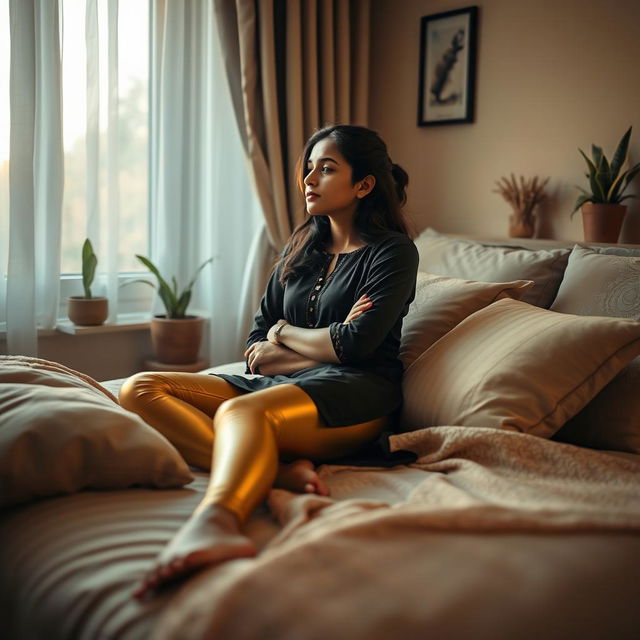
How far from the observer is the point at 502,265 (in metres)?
2.09

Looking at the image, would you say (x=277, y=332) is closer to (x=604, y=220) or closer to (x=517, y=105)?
(x=604, y=220)

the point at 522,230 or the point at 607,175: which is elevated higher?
the point at 607,175

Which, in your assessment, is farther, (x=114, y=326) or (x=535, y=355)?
(x=114, y=326)

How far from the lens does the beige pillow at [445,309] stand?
6.05ft

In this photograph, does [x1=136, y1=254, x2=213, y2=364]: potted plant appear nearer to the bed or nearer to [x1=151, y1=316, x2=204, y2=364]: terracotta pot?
[x1=151, y1=316, x2=204, y2=364]: terracotta pot

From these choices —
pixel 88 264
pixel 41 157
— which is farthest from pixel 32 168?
pixel 88 264

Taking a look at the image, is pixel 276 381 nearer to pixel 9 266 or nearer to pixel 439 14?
pixel 9 266

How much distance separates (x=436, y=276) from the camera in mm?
2057

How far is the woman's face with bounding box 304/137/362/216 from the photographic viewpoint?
1911 millimetres

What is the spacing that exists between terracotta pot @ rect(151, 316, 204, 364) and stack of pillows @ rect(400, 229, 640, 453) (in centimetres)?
120

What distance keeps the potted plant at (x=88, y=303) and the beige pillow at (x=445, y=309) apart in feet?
4.47

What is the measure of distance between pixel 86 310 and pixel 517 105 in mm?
1913

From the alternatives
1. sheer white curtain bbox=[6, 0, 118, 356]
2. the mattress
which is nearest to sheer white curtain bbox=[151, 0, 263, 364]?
sheer white curtain bbox=[6, 0, 118, 356]

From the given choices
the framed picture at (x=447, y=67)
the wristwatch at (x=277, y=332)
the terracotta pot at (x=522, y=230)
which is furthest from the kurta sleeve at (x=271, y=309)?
the framed picture at (x=447, y=67)
